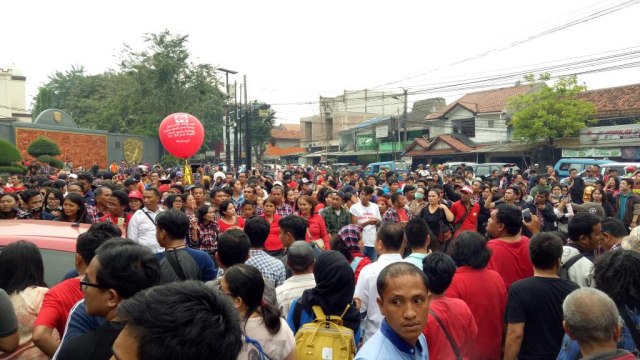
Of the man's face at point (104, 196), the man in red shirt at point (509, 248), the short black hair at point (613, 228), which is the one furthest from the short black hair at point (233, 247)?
the man's face at point (104, 196)

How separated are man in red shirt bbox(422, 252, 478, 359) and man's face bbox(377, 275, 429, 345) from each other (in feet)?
1.98

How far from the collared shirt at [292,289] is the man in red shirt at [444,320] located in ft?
3.18

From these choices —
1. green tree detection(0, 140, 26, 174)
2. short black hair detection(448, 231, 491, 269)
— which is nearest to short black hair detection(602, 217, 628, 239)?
short black hair detection(448, 231, 491, 269)

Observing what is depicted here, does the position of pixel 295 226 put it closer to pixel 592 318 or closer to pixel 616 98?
pixel 592 318

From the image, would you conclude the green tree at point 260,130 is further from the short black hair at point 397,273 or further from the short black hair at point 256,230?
the short black hair at point 397,273

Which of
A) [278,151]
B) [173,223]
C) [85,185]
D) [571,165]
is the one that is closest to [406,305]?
[173,223]

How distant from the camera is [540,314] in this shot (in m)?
3.58

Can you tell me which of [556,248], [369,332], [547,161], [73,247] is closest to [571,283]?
[556,248]

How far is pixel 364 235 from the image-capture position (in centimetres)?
794

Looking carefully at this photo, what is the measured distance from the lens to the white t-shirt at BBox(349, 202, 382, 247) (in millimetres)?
7934

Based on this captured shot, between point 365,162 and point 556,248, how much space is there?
154 ft

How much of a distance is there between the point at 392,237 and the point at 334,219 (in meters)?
3.58

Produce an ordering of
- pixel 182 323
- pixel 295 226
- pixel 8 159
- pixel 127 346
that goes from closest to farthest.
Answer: pixel 182 323, pixel 127 346, pixel 295 226, pixel 8 159

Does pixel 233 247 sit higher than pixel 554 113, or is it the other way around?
pixel 554 113
